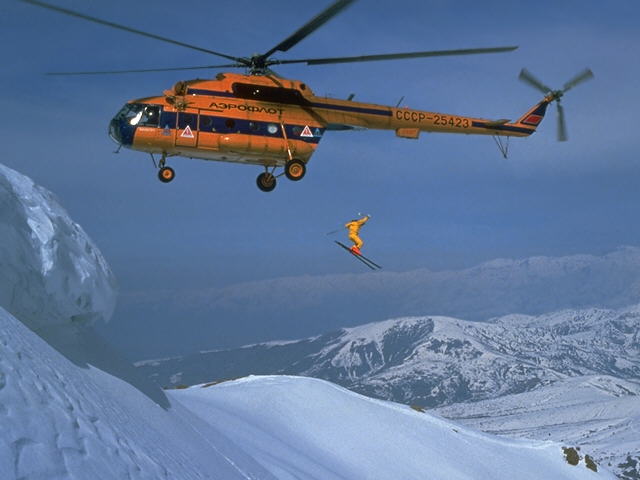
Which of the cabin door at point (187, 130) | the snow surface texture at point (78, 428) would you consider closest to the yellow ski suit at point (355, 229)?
the cabin door at point (187, 130)

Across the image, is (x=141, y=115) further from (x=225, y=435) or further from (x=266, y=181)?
(x=225, y=435)

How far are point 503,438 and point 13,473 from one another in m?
41.2

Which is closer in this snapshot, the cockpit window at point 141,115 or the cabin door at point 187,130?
the cockpit window at point 141,115

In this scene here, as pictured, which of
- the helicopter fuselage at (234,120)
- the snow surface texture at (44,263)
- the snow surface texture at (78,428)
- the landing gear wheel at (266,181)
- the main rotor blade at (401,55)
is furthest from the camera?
the landing gear wheel at (266,181)

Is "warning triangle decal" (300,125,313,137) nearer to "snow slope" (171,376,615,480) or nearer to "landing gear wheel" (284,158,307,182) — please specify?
"landing gear wheel" (284,158,307,182)

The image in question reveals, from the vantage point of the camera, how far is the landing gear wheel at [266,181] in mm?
28797

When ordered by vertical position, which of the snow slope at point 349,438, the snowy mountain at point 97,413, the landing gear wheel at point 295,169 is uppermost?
the landing gear wheel at point 295,169

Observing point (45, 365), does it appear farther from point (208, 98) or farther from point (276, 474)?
point (208, 98)

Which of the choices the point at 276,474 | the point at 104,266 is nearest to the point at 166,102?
the point at 104,266

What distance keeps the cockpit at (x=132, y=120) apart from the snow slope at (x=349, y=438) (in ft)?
35.7

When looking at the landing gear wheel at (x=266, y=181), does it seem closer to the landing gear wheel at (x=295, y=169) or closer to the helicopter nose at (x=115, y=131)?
the landing gear wheel at (x=295, y=169)

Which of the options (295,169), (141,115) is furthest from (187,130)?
(295,169)

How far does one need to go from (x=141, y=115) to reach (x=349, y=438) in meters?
19.2

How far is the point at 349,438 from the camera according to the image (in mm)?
35062
